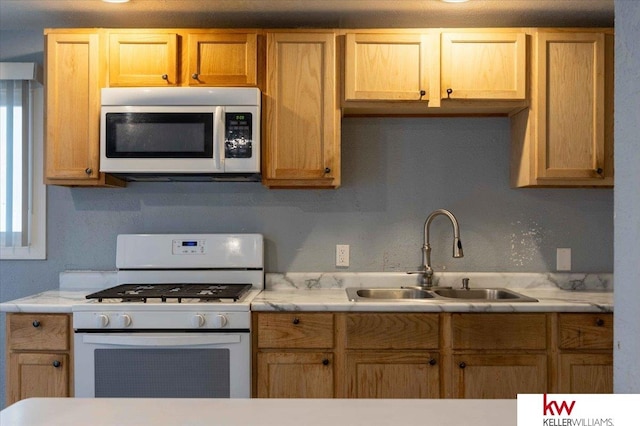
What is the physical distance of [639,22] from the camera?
74 cm

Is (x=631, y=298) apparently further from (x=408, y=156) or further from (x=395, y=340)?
(x=408, y=156)

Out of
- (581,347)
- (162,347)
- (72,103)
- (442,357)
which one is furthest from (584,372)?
(72,103)

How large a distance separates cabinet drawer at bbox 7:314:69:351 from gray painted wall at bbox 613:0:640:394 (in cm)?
216

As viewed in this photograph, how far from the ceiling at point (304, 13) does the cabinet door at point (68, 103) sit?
0.64 ft

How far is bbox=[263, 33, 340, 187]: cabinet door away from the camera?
2443mm

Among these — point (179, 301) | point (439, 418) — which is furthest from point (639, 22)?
point (179, 301)

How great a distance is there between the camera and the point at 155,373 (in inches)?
84.9

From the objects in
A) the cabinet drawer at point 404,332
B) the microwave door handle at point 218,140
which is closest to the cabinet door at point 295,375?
the cabinet drawer at point 404,332

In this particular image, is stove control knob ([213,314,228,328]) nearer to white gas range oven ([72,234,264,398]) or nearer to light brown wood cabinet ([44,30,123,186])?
white gas range oven ([72,234,264,398])

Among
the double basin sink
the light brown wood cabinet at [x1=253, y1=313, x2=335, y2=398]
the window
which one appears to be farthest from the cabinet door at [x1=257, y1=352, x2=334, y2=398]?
the window

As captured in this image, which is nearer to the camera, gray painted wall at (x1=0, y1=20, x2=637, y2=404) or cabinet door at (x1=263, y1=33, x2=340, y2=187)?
cabinet door at (x1=263, y1=33, x2=340, y2=187)

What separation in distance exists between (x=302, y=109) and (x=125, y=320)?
4.13 ft

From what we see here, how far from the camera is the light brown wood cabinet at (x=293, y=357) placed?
222cm

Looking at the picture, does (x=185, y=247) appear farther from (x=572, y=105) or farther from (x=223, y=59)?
(x=572, y=105)
